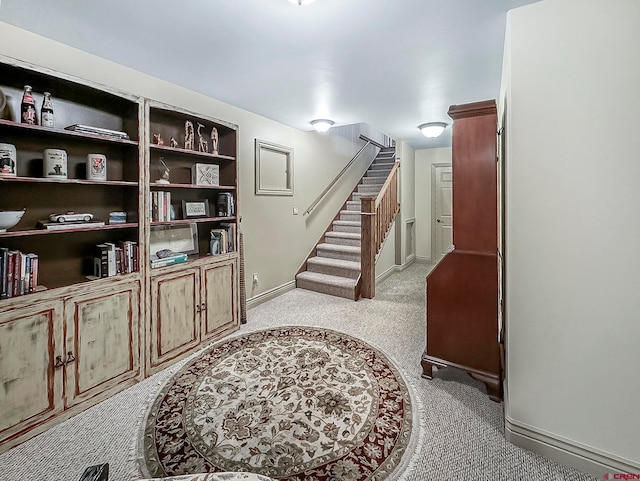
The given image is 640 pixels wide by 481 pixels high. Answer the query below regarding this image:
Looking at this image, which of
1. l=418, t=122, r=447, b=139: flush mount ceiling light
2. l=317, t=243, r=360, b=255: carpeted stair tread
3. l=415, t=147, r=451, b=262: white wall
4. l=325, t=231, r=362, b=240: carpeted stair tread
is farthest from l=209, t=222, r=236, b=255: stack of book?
l=415, t=147, r=451, b=262: white wall

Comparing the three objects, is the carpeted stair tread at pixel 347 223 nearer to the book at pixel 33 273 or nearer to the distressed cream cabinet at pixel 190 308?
the distressed cream cabinet at pixel 190 308

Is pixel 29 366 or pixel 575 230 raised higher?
pixel 575 230

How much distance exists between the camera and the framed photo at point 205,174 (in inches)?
114

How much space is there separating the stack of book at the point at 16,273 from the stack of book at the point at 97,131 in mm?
836

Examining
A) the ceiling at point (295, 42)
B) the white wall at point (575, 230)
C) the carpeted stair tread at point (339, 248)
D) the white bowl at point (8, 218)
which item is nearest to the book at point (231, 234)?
the ceiling at point (295, 42)

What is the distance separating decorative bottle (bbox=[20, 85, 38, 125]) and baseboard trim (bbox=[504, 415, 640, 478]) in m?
3.21

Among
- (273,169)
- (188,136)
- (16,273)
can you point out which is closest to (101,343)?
(16,273)

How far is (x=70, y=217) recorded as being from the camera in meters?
2.00

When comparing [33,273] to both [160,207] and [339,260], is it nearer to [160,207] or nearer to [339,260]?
[160,207]

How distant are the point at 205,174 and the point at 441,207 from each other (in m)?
5.13

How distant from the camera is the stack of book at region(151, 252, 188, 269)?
2.44 meters

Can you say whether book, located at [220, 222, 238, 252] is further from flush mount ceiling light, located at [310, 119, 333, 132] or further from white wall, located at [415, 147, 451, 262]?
white wall, located at [415, 147, 451, 262]

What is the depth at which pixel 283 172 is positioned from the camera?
430 cm

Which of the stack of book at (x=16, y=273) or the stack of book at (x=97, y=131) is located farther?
the stack of book at (x=97, y=131)
